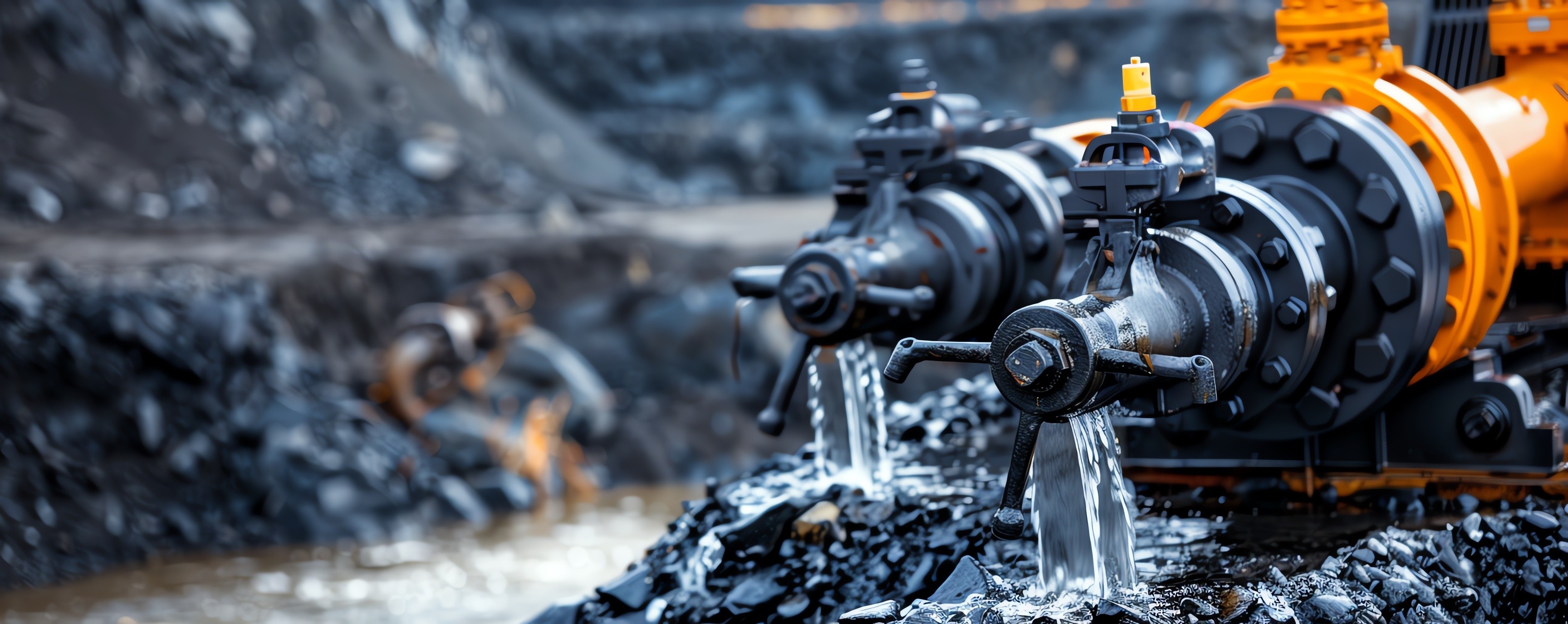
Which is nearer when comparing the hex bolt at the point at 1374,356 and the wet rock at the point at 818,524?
the hex bolt at the point at 1374,356

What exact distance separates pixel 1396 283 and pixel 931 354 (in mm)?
1269

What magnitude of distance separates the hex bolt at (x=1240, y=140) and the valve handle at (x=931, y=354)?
1152 mm

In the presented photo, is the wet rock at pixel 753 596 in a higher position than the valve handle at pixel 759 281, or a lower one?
lower

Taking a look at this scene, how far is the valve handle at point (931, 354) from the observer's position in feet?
9.08

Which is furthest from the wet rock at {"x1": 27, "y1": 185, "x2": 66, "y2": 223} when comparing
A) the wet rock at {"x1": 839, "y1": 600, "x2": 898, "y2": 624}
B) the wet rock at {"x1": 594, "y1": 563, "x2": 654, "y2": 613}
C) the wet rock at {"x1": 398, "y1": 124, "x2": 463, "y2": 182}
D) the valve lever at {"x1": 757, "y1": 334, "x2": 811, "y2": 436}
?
the wet rock at {"x1": 839, "y1": 600, "x2": 898, "y2": 624}

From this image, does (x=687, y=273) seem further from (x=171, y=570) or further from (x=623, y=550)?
(x=171, y=570)

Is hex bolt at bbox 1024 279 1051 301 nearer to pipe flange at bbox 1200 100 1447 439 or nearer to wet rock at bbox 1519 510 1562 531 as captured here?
pipe flange at bbox 1200 100 1447 439

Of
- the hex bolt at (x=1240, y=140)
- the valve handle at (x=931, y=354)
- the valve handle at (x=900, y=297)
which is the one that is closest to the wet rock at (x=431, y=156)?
the valve handle at (x=900, y=297)

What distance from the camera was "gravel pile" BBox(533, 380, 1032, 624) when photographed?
379 cm

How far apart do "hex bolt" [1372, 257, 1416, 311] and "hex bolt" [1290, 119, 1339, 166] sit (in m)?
0.29

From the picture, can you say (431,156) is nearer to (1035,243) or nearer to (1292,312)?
(1035,243)

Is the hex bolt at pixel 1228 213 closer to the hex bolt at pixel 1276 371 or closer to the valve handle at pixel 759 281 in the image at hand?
the hex bolt at pixel 1276 371

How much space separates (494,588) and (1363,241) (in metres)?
6.50

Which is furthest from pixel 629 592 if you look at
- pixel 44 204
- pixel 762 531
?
pixel 44 204
